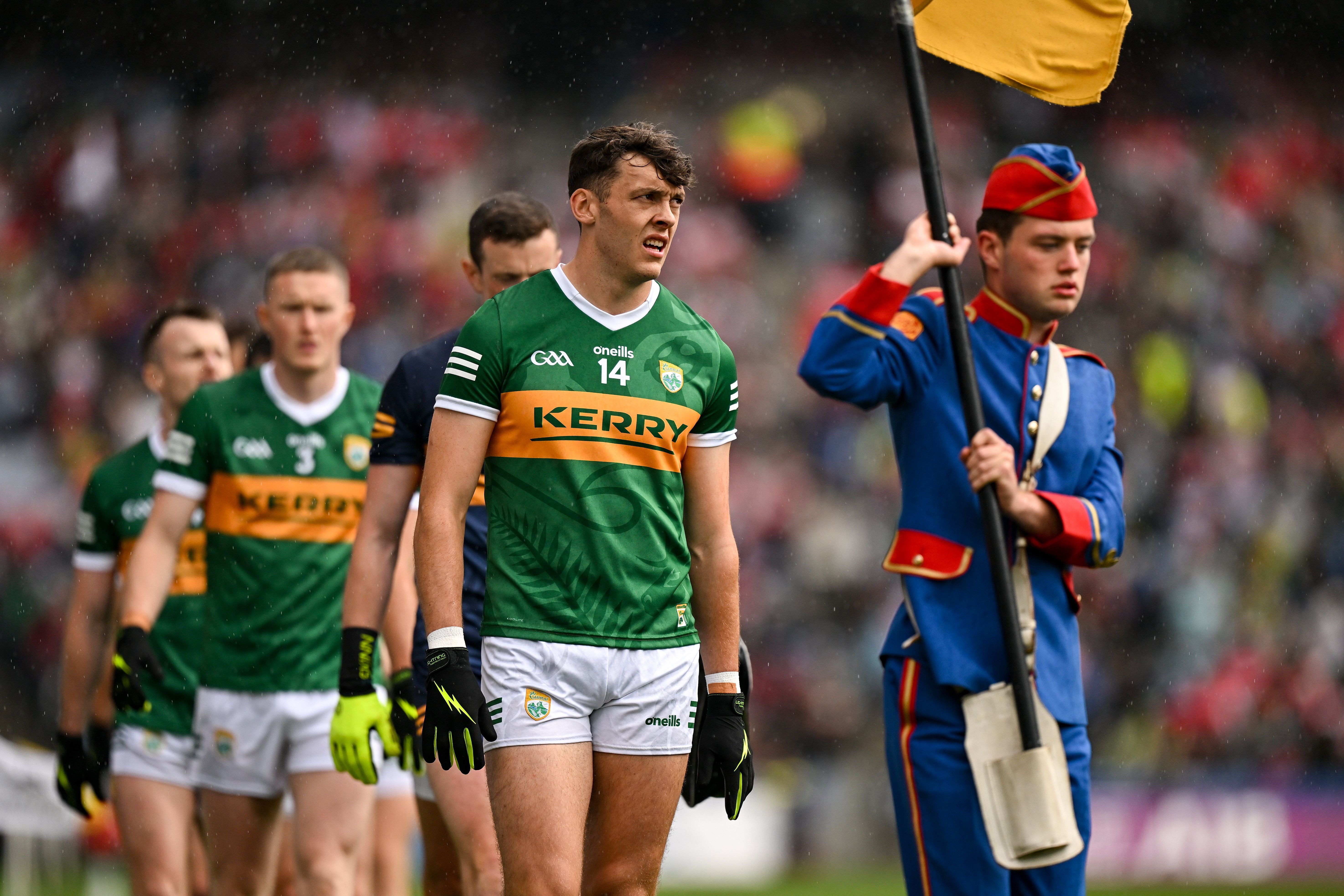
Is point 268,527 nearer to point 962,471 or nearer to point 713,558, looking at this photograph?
point 713,558

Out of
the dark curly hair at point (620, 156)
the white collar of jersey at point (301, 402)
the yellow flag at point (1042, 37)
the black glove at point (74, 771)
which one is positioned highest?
the yellow flag at point (1042, 37)

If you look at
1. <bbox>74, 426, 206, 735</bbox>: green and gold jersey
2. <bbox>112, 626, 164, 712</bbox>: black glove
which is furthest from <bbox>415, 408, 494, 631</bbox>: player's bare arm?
<bbox>74, 426, 206, 735</bbox>: green and gold jersey

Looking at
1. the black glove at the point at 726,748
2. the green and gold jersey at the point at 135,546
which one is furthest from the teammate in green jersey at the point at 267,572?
the black glove at the point at 726,748

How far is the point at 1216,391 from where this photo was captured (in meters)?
17.0

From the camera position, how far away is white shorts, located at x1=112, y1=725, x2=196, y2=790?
23.1 ft

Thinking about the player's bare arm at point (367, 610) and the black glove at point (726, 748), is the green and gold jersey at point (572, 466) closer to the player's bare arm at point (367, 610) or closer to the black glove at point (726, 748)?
the black glove at point (726, 748)

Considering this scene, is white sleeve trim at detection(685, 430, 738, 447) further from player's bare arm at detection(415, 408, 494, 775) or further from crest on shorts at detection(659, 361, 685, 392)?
player's bare arm at detection(415, 408, 494, 775)

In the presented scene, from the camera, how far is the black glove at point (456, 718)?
4172 millimetres

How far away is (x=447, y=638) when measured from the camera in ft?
14.1

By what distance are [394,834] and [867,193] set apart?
11.9m

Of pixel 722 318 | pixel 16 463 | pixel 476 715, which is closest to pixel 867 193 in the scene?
pixel 722 318

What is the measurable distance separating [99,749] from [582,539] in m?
4.21

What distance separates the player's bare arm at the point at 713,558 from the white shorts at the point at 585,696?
255mm

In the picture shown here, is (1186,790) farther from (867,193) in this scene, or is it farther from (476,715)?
(476,715)
